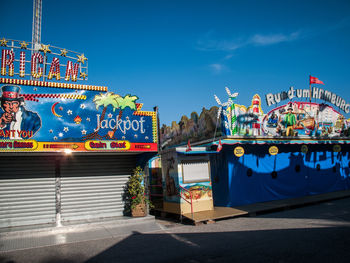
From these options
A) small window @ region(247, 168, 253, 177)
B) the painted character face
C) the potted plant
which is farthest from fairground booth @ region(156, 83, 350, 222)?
the painted character face

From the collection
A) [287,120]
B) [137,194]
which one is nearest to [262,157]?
[287,120]

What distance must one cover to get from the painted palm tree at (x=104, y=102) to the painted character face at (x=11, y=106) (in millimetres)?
2673

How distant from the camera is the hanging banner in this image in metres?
10.4

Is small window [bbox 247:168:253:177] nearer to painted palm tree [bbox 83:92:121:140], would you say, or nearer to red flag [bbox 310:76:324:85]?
red flag [bbox 310:76:324:85]

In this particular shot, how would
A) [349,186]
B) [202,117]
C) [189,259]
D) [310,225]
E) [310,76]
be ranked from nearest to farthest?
[189,259], [310,225], [202,117], [310,76], [349,186]

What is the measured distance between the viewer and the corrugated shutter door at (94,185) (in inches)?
475

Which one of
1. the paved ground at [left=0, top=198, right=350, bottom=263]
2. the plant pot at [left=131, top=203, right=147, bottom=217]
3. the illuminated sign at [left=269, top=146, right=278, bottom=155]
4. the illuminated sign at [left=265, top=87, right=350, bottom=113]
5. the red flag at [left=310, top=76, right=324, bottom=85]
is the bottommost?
the paved ground at [left=0, top=198, right=350, bottom=263]

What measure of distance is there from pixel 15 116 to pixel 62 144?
1885mm

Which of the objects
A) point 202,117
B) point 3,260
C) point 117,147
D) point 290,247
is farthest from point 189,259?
point 202,117

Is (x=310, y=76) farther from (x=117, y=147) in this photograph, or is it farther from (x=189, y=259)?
(x=189, y=259)

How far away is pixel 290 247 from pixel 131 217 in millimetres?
6949

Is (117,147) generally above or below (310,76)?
below

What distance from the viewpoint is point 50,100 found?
36.2 feet

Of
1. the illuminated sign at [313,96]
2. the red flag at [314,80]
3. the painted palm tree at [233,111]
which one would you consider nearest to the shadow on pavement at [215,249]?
the painted palm tree at [233,111]
